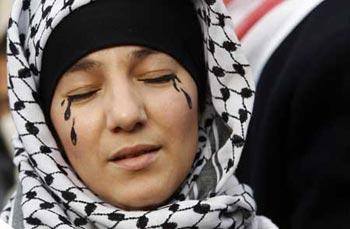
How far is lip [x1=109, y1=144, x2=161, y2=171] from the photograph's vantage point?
1.87 meters

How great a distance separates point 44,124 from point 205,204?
0.41 m

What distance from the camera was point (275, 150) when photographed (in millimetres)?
2330

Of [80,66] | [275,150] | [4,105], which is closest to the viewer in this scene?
[80,66]

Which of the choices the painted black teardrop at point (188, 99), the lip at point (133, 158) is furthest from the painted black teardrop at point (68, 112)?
the painted black teardrop at point (188, 99)

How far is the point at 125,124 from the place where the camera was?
6.00ft

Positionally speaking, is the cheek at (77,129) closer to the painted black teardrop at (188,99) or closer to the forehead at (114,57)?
the forehead at (114,57)

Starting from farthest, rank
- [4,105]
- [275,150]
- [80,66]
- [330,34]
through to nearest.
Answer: [4,105], [275,150], [330,34], [80,66]

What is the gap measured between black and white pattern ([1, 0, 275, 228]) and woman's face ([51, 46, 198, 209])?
0.15ft

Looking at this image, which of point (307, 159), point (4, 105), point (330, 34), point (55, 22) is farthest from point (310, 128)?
point (4, 105)

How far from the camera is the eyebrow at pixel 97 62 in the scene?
6.22ft

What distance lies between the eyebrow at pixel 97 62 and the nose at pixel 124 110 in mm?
66

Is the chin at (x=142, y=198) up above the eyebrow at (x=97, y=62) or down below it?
below

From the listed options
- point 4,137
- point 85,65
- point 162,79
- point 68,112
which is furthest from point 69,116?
point 4,137

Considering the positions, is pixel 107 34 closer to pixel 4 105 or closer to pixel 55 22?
pixel 55 22
